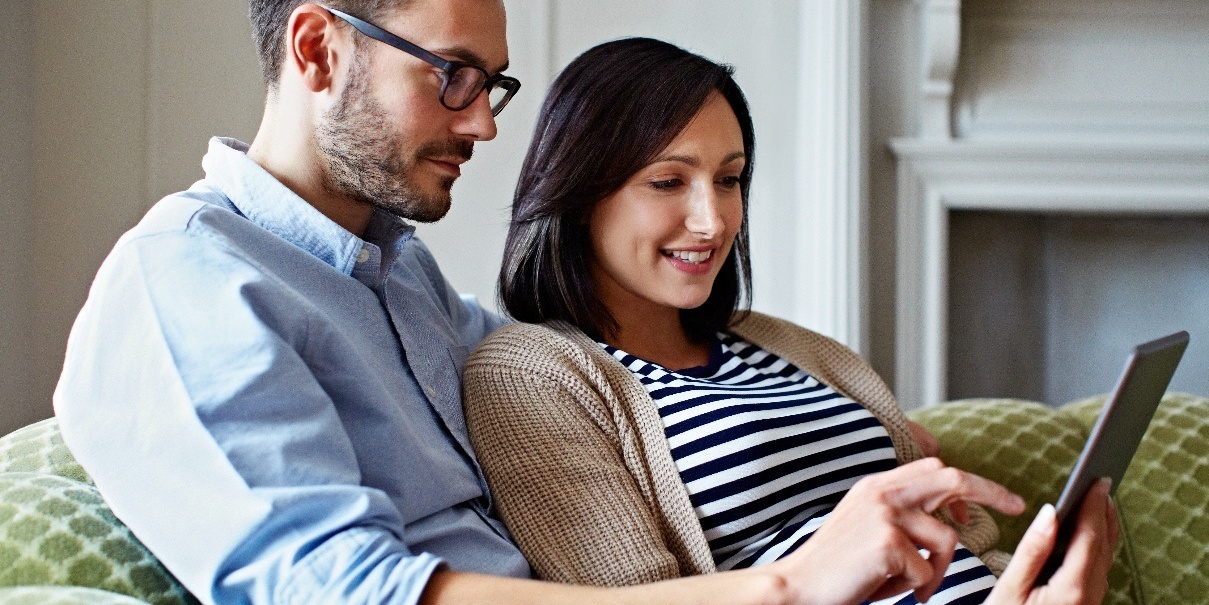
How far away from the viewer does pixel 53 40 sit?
7.16ft

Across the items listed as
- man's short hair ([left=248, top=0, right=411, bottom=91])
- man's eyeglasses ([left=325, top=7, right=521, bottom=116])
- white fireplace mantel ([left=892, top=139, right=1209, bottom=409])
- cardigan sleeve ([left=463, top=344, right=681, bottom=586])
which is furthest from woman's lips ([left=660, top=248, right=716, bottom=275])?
white fireplace mantel ([left=892, top=139, right=1209, bottom=409])

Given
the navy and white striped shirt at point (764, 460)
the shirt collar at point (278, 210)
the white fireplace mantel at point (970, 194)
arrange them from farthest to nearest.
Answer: the white fireplace mantel at point (970, 194), the navy and white striped shirt at point (764, 460), the shirt collar at point (278, 210)

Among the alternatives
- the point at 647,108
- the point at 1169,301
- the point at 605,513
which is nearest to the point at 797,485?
the point at 605,513

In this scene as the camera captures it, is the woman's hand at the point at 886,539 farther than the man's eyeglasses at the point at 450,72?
No

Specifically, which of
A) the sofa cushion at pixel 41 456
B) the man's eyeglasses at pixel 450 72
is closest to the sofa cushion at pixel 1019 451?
the man's eyeglasses at pixel 450 72

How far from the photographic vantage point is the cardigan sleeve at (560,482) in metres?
1.11

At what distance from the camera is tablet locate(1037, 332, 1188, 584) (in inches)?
34.8

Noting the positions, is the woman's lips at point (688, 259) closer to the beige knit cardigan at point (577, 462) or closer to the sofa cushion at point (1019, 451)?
the beige knit cardigan at point (577, 462)

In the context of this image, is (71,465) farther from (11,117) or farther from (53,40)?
(53,40)

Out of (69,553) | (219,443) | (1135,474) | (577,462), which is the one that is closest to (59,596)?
(69,553)

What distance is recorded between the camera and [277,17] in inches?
44.3

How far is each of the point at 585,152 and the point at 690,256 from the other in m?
0.19

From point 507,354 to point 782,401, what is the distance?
1.13 feet

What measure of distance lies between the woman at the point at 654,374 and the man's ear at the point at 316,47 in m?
0.36
